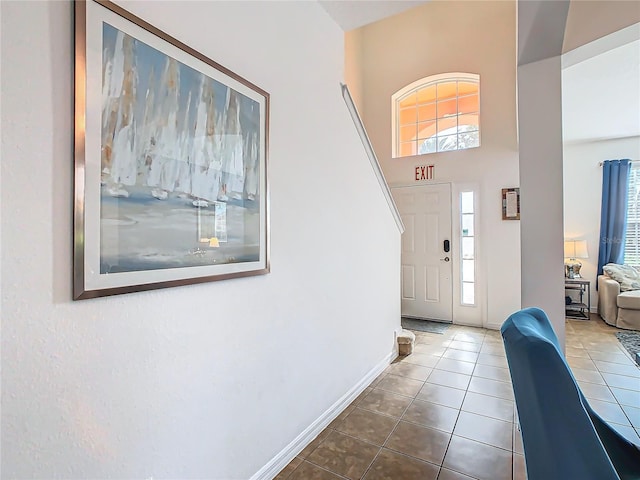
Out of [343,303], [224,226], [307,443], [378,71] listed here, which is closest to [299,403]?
[307,443]

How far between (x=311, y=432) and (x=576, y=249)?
488 centimetres

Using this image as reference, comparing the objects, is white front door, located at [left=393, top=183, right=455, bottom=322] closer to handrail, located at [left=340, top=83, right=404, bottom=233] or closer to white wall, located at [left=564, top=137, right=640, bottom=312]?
handrail, located at [left=340, top=83, right=404, bottom=233]

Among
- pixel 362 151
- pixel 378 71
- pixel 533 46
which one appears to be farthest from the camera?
pixel 378 71

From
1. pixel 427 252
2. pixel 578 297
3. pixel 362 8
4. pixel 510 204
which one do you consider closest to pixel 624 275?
pixel 578 297

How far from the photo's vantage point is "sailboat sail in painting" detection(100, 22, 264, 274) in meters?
0.97

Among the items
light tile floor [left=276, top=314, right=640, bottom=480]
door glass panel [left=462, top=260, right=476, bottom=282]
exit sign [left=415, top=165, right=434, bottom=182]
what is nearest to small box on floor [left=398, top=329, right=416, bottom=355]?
light tile floor [left=276, top=314, right=640, bottom=480]

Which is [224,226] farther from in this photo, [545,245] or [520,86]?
[520,86]

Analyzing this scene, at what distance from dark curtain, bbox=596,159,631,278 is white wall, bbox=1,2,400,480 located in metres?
4.67

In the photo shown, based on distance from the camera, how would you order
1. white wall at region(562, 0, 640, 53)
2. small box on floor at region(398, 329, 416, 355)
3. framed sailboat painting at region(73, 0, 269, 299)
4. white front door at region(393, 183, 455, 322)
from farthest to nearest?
1. white front door at region(393, 183, 455, 322)
2. small box on floor at region(398, 329, 416, 355)
3. white wall at region(562, 0, 640, 53)
4. framed sailboat painting at region(73, 0, 269, 299)

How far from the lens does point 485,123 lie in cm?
428

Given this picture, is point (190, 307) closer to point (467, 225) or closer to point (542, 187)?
point (542, 187)

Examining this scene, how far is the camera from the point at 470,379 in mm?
2709

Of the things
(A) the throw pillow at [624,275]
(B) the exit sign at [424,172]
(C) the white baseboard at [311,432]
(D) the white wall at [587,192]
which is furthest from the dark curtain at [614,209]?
(C) the white baseboard at [311,432]

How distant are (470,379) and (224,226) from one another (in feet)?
8.06
